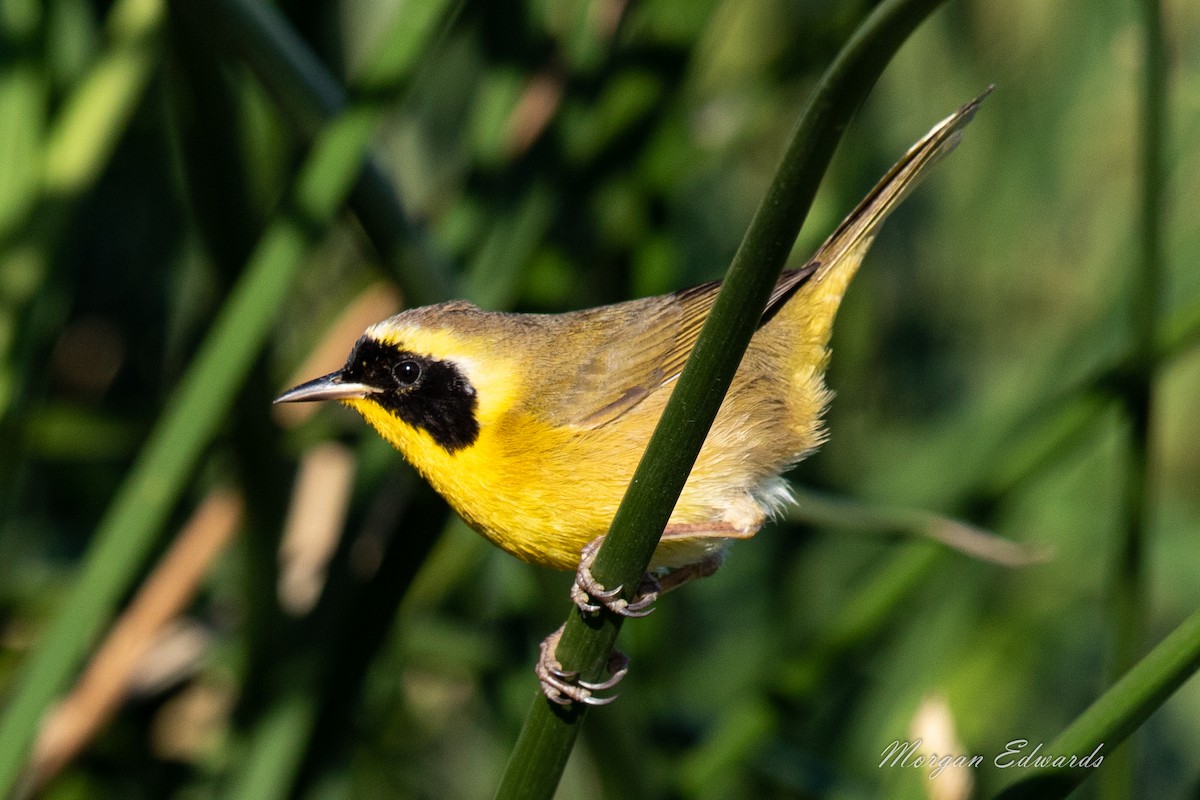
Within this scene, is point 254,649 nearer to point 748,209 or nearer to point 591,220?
point 591,220

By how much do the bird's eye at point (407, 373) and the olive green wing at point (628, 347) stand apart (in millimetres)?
239

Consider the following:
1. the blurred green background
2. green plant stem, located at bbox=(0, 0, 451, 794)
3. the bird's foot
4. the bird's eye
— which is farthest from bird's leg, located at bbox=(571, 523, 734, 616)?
green plant stem, located at bbox=(0, 0, 451, 794)

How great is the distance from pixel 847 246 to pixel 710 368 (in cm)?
123

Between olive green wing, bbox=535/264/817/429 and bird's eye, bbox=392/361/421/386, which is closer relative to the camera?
bird's eye, bbox=392/361/421/386

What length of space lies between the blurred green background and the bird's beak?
0.15m

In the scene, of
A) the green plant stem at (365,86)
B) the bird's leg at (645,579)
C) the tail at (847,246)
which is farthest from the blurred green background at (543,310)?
the tail at (847,246)

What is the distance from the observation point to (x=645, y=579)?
2.14 metres

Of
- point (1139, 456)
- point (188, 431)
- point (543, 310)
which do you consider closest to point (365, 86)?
point (188, 431)

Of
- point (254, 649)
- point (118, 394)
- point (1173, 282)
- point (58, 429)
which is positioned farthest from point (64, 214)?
point (1173, 282)

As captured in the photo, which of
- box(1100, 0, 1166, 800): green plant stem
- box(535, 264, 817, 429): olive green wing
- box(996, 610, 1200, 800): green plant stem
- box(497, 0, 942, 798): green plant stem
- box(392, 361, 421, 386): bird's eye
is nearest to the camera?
box(497, 0, 942, 798): green plant stem

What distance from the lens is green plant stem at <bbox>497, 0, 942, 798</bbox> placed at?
1.12 m

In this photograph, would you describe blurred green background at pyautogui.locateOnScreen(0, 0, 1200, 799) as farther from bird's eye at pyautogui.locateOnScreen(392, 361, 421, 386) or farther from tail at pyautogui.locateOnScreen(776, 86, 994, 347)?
tail at pyautogui.locateOnScreen(776, 86, 994, 347)

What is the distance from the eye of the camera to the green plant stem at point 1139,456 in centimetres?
188

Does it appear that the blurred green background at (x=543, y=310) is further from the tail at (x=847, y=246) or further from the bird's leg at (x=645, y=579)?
the tail at (x=847, y=246)
